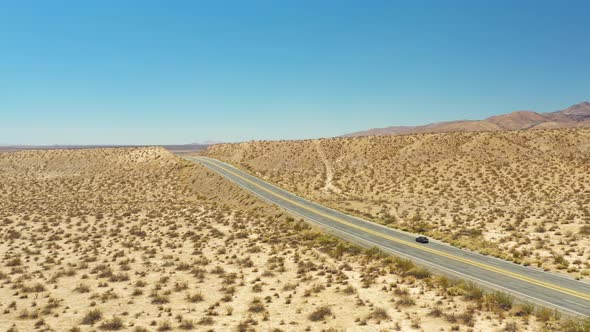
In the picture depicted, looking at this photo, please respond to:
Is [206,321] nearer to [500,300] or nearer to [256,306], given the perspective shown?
[256,306]

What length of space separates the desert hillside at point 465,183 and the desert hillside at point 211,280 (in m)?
11.9

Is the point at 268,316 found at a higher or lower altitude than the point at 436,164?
lower

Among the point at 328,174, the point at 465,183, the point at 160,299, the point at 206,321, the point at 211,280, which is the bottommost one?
the point at 211,280

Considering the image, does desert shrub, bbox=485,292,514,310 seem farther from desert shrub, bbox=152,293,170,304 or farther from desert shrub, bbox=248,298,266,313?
desert shrub, bbox=152,293,170,304

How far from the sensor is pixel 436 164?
3359 inches

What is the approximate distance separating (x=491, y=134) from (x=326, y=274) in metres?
86.5

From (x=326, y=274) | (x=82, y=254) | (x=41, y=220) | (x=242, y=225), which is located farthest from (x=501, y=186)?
(x=41, y=220)

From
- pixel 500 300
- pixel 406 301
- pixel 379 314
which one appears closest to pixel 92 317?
pixel 379 314

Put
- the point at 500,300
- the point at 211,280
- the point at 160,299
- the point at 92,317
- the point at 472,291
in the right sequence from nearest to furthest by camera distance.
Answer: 1. the point at 92,317
2. the point at 500,300
3. the point at 472,291
4. the point at 160,299
5. the point at 211,280

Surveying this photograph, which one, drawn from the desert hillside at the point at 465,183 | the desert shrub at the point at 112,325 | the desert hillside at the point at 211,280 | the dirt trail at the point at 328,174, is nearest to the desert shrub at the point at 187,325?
the desert hillside at the point at 211,280

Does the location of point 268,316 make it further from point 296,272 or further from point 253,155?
point 253,155

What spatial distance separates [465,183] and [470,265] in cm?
4617

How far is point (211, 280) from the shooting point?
27.7 m

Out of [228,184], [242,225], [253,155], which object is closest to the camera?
[242,225]
